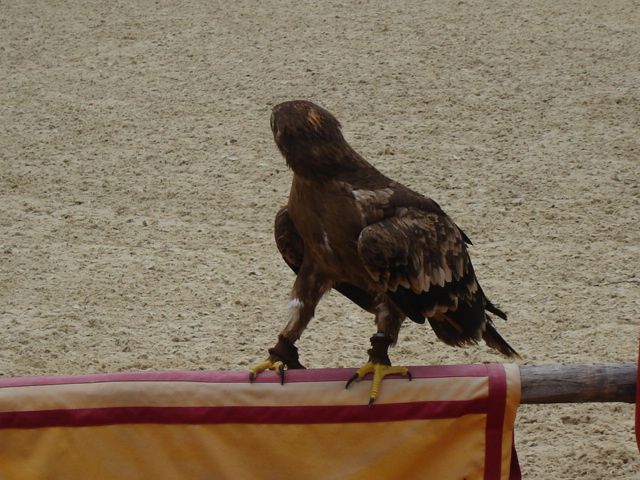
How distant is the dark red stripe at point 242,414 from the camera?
349 centimetres

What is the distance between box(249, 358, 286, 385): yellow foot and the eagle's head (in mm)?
705

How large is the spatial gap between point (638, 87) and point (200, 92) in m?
4.00

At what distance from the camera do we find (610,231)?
7051 millimetres

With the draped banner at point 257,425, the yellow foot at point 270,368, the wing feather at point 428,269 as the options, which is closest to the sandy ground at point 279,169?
the wing feather at point 428,269

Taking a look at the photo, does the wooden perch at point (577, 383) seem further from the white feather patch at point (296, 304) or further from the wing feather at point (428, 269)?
the white feather patch at point (296, 304)

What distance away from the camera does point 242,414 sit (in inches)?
138

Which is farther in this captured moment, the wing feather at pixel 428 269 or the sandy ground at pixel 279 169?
the sandy ground at pixel 279 169

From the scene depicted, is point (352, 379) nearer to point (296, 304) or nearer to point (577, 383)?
point (296, 304)

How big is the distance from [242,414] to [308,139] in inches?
40.2

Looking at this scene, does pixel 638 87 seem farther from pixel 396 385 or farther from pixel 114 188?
pixel 396 385

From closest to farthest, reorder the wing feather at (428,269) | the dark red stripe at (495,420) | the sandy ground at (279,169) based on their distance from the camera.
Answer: the dark red stripe at (495,420) < the wing feather at (428,269) < the sandy ground at (279,169)

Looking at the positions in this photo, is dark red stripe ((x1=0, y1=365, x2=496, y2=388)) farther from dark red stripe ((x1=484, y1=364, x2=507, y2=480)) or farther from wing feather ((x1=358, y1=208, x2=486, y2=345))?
wing feather ((x1=358, y1=208, x2=486, y2=345))

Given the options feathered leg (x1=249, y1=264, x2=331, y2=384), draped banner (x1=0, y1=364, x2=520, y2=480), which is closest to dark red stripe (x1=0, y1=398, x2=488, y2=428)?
draped banner (x1=0, y1=364, x2=520, y2=480)

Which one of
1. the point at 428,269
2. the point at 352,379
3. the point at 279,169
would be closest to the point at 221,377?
the point at 352,379
